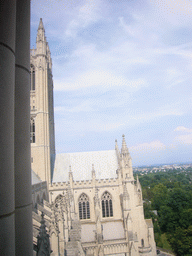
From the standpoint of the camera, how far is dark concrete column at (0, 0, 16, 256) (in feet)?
8.03

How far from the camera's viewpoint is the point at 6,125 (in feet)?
8.43

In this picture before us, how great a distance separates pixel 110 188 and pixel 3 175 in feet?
100

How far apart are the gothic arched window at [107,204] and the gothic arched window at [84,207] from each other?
228cm

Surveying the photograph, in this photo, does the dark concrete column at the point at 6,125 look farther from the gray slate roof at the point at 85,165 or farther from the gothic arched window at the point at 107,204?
the gray slate roof at the point at 85,165

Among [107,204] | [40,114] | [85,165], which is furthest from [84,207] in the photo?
[40,114]

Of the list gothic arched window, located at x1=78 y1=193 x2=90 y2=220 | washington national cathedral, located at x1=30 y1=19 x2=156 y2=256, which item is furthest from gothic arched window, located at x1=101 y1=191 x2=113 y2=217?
gothic arched window, located at x1=78 y1=193 x2=90 y2=220

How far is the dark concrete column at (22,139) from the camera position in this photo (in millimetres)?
3092

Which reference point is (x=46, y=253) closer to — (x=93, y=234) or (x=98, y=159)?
(x=93, y=234)

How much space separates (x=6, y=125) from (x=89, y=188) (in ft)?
99.5

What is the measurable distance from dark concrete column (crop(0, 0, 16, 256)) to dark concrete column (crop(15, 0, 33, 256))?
1.72 feet

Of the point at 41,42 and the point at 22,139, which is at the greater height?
the point at 41,42

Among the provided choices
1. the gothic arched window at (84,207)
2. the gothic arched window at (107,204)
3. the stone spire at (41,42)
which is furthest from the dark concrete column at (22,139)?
the stone spire at (41,42)

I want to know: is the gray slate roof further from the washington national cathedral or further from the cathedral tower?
the cathedral tower

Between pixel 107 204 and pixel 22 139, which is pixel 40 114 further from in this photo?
pixel 22 139
